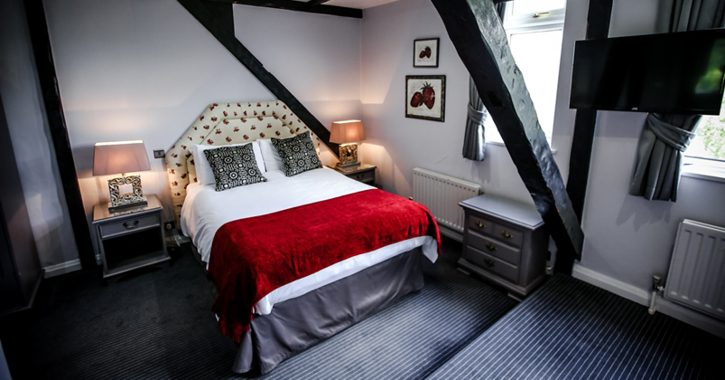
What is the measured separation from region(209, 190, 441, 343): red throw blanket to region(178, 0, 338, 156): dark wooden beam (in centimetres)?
177

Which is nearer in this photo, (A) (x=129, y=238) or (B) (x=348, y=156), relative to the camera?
(A) (x=129, y=238)

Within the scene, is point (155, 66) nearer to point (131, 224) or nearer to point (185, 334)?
point (131, 224)

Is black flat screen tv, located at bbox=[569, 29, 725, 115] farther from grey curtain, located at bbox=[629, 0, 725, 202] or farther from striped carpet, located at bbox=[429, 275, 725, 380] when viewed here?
striped carpet, located at bbox=[429, 275, 725, 380]

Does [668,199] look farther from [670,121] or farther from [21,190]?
[21,190]

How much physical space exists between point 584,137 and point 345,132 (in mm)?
2441

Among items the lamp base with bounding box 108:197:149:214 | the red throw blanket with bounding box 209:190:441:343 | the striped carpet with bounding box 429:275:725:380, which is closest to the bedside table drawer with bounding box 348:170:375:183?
the red throw blanket with bounding box 209:190:441:343

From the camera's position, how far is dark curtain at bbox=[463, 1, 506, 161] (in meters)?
3.31

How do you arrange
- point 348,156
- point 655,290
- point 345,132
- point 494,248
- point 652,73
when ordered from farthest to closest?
point 348,156
point 345,132
point 494,248
point 655,290
point 652,73

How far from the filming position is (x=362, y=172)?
455cm

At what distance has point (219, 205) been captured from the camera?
9.85ft

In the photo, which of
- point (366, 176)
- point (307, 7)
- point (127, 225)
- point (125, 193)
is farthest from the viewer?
point (366, 176)

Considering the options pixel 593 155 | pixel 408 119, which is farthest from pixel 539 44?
pixel 408 119

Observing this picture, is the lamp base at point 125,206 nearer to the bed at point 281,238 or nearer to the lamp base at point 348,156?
the bed at point 281,238

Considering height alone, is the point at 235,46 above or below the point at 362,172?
above
